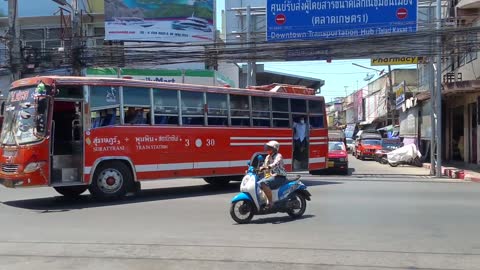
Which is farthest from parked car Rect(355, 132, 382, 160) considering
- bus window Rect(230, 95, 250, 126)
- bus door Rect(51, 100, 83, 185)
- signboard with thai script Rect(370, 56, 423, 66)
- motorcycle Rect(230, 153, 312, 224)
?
motorcycle Rect(230, 153, 312, 224)

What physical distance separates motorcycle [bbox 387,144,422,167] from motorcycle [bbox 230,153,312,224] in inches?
841

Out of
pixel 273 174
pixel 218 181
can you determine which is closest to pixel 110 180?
pixel 218 181

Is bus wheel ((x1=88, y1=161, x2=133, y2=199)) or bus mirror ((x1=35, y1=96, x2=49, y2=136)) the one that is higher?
bus mirror ((x1=35, y1=96, x2=49, y2=136))

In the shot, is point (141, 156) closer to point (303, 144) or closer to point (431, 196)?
point (303, 144)

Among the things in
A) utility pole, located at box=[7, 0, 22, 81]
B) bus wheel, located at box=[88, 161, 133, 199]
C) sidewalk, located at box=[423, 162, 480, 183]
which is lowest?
sidewalk, located at box=[423, 162, 480, 183]

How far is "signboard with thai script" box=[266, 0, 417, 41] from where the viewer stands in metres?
20.5

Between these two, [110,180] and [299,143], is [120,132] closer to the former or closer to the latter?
[110,180]

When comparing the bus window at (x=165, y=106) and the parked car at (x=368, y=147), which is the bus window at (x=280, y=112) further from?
the parked car at (x=368, y=147)

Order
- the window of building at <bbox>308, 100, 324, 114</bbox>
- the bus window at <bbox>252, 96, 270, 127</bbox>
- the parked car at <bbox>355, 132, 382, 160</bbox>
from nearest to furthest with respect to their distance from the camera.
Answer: the bus window at <bbox>252, 96, 270, 127</bbox> < the window of building at <bbox>308, 100, 324, 114</bbox> < the parked car at <bbox>355, 132, 382, 160</bbox>

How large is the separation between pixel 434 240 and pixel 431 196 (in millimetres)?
6376

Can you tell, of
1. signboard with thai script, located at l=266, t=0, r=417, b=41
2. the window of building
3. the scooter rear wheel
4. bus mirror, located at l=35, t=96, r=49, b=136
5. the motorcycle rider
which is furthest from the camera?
signboard with thai script, located at l=266, t=0, r=417, b=41

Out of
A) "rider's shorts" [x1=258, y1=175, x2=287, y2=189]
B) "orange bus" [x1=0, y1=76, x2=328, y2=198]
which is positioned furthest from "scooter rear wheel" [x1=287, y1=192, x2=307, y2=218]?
"orange bus" [x1=0, y1=76, x2=328, y2=198]

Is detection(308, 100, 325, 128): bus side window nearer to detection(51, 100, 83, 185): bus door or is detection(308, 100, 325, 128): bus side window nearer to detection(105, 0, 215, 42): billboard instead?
detection(51, 100, 83, 185): bus door

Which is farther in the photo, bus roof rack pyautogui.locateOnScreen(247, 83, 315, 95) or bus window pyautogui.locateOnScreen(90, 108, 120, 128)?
bus roof rack pyautogui.locateOnScreen(247, 83, 315, 95)
